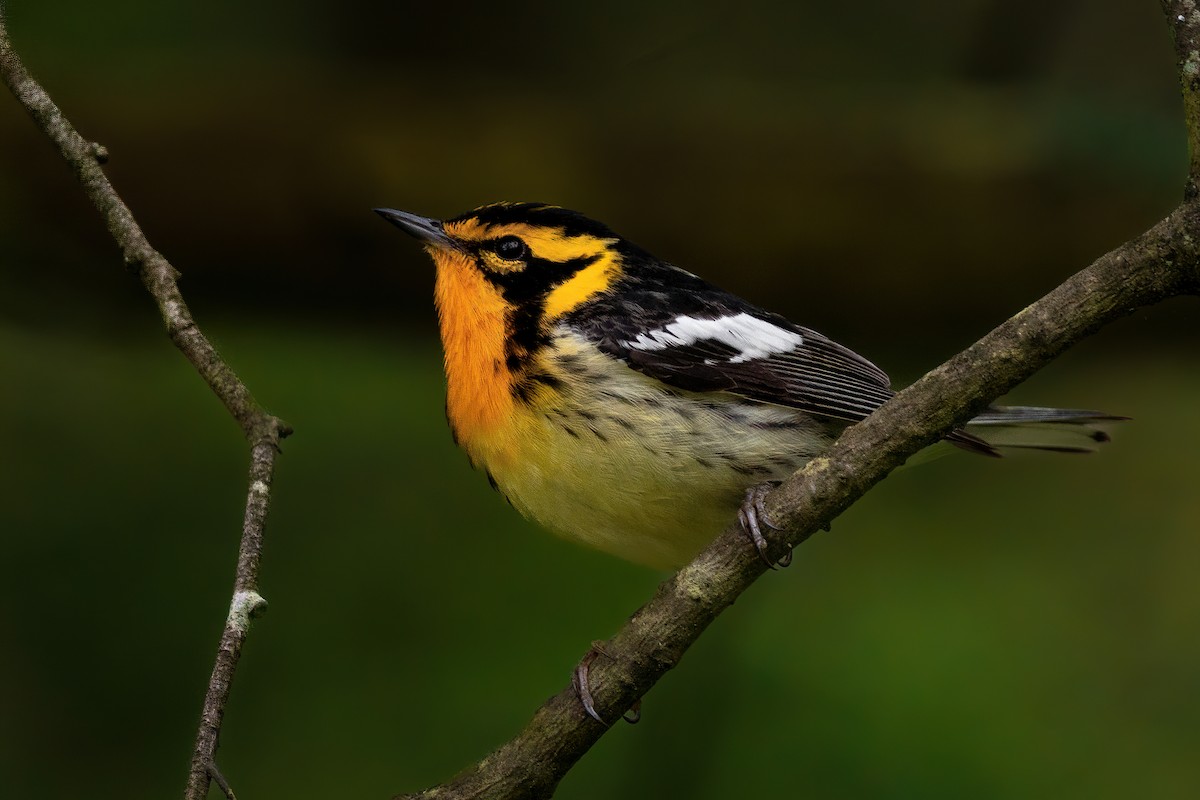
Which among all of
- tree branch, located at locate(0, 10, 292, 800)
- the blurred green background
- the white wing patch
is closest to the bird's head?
the white wing patch

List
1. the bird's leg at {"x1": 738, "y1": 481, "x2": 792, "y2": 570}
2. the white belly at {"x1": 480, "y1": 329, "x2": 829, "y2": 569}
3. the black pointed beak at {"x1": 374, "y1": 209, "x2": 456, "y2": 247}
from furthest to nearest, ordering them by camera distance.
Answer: the black pointed beak at {"x1": 374, "y1": 209, "x2": 456, "y2": 247} → the white belly at {"x1": 480, "y1": 329, "x2": 829, "y2": 569} → the bird's leg at {"x1": 738, "y1": 481, "x2": 792, "y2": 570}

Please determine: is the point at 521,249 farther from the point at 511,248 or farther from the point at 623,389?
the point at 623,389

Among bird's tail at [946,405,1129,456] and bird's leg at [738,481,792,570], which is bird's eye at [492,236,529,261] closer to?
bird's leg at [738,481,792,570]

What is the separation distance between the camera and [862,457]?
226cm

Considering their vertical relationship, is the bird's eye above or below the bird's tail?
above

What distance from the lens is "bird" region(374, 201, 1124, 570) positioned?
286 centimetres

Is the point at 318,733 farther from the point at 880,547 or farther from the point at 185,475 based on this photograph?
the point at 880,547

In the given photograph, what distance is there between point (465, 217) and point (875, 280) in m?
1.45

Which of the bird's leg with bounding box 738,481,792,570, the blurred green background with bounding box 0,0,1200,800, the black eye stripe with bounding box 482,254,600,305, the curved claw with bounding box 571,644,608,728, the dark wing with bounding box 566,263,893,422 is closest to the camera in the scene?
the bird's leg with bounding box 738,481,792,570

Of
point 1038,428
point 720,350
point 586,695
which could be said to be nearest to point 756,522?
point 586,695

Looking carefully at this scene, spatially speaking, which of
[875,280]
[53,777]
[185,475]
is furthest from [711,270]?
[53,777]

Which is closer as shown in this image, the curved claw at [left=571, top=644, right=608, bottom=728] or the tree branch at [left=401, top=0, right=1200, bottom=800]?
the tree branch at [left=401, top=0, right=1200, bottom=800]

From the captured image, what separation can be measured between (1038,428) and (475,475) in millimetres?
1972

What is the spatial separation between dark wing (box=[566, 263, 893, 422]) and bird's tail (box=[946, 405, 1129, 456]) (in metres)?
0.30
